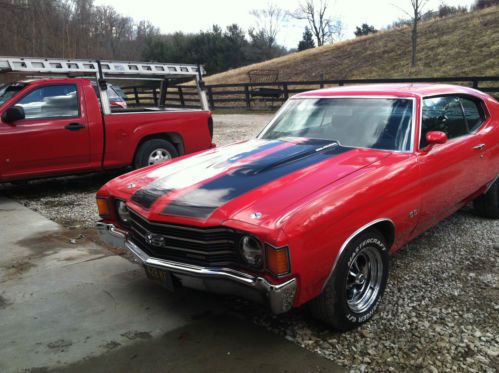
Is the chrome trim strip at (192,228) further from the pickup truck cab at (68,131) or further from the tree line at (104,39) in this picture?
the tree line at (104,39)

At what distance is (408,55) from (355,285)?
26418 mm

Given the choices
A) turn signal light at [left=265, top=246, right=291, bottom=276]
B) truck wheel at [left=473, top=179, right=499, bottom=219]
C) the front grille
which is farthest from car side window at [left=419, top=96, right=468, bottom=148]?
the front grille

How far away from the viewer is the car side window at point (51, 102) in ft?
20.5

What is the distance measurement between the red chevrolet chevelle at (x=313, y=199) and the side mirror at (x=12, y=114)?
3.23 metres

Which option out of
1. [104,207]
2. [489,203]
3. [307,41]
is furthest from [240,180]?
[307,41]

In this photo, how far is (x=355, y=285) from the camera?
3.08 meters

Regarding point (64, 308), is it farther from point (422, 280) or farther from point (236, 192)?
point (422, 280)

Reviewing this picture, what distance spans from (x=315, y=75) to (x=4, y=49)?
17.7 metres

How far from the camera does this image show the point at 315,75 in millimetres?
28688

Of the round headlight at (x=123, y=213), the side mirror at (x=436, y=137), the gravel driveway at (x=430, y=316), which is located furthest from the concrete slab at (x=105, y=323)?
the side mirror at (x=436, y=137)

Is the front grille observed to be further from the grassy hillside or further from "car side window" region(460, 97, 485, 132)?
the grassy hillside

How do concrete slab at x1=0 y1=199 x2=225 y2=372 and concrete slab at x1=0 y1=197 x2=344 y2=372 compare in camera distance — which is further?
concrete slab at x1=0 y1=199 x2=225 y2=372

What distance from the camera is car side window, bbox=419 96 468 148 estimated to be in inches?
150

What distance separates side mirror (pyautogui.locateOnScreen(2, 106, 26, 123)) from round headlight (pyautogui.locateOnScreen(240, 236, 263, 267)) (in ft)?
15.8
